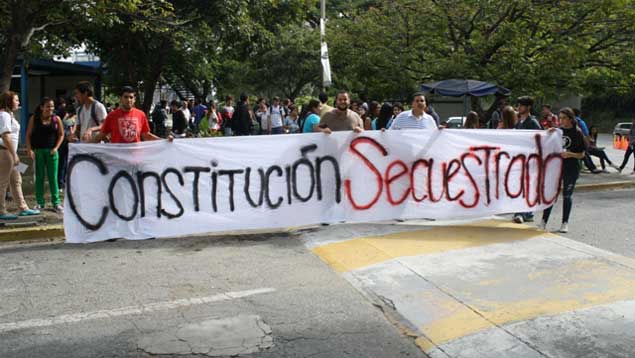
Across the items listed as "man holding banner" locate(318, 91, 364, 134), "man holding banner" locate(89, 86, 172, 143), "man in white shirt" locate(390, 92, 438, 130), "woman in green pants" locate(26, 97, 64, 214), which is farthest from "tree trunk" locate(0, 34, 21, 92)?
"man in white shirt" locate(390, 92, 438, 130)

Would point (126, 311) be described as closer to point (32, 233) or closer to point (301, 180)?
point (301, 180)

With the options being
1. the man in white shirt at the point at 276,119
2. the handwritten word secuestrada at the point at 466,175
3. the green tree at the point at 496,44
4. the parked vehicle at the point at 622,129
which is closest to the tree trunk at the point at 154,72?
the man in white shirt at the point at 276,119

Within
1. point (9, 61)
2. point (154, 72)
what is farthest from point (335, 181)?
point (154, 72)

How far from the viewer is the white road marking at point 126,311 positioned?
15.7 feet

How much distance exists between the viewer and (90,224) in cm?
689

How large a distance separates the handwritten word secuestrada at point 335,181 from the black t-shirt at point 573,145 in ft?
0.55

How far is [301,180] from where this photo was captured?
298 inches

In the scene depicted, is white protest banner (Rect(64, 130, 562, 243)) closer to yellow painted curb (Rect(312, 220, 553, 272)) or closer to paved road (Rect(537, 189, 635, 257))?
yellow painted curb (Rect(312, 220, 553, 272))

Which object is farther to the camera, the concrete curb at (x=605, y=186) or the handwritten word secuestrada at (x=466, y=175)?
the concrete curb at (x=605, y=186)

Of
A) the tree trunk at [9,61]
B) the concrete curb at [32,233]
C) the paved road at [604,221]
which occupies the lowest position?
the paved road at [604,221]

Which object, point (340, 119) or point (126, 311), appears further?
point (340, 119)

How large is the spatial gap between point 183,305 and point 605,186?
1039 cm

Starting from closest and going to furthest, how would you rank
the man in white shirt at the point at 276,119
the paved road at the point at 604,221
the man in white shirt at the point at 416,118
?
the paved road at the point at 604,221 < the man in white shirt at the point at 416,118 < the man in white shirt at the point at 276,119

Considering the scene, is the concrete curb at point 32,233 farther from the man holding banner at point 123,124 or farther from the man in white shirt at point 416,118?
the man in white shirt at point 416,118
